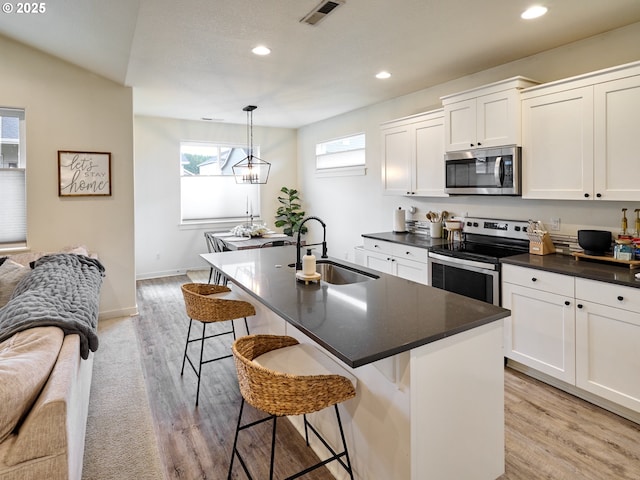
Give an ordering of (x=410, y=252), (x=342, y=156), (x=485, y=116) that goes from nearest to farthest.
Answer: (x=485, y=116), (x=410, y=252), (x=342, y=156)

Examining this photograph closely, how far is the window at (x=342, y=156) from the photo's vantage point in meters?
6.02

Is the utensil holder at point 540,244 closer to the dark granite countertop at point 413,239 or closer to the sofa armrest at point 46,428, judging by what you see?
the dark granite countertop at point 413,239

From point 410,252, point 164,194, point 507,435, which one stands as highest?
point 164,194

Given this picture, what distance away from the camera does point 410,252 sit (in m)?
3.99

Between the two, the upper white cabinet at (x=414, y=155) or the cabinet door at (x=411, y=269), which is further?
the upper white cabinet at (x=414, y=155)

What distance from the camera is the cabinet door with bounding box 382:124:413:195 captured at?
4.50 m

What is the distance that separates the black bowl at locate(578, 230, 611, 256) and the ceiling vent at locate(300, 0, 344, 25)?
2.46 meters

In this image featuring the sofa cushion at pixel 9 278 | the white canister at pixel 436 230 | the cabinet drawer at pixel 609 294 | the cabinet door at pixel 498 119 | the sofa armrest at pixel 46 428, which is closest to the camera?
the sofa armrest at pixel 46 428

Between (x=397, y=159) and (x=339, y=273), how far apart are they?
2334mm

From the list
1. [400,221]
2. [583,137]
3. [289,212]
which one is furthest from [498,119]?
[289,212]

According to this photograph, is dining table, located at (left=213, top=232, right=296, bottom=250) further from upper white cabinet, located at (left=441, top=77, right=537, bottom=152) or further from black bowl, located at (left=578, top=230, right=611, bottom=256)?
black bowl, located at (left=578, top=230, right=611, bottom=256)

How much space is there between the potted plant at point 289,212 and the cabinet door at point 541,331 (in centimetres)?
480

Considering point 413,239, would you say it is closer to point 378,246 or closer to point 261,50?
point 378,246

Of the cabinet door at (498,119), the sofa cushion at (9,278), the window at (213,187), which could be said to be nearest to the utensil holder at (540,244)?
the cabinet door at (498,119)
